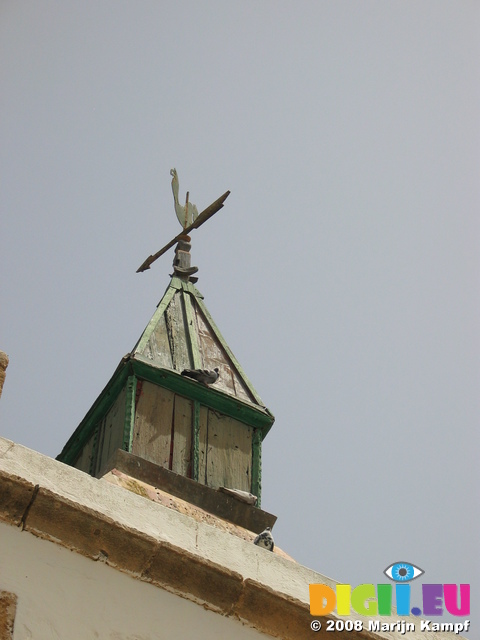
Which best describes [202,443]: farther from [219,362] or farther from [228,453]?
[219,362]

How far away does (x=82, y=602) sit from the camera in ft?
14.1

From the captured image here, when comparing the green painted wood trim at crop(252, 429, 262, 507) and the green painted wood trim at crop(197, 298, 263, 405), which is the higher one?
the green painted wood trim at crop(197, 298, 263, 405)

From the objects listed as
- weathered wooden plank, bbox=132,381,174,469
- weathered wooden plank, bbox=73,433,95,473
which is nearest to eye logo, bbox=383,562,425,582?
weathered wooden plank, bbox=132,381,174,469

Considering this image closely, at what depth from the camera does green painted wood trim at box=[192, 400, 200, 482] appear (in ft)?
26.2

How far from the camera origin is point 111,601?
4.41 meters

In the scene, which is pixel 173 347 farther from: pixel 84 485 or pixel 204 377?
pixel 84 485

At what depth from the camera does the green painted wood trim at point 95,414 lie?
8.47 metres

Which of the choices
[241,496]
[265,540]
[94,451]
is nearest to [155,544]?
[265,540]

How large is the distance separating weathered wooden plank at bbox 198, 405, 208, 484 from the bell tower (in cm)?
1

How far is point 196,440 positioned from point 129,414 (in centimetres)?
59

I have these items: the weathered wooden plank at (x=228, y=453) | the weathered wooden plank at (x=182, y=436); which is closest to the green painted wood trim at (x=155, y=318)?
the weathered wooden plank at (x=182, y=436)

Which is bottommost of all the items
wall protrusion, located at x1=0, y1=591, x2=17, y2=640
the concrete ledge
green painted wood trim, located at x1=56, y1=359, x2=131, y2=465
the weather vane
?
wall protrusion, located at x1=0, y1=591, x2=17, y2=640

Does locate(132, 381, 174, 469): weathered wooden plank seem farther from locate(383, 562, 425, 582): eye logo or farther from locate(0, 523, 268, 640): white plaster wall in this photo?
locate(0, 523, 268, 640): white plaster wall

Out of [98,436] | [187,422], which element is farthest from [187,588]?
[98,436]
